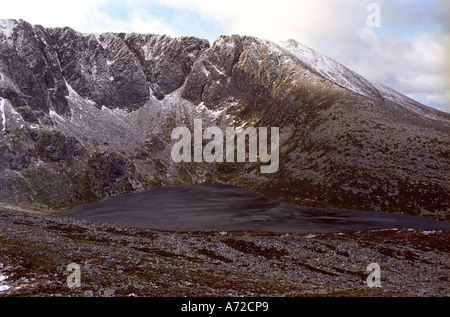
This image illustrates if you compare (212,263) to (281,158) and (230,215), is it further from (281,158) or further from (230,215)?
(281,158)

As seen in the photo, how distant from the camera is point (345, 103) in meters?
173

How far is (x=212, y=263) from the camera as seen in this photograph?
173ft

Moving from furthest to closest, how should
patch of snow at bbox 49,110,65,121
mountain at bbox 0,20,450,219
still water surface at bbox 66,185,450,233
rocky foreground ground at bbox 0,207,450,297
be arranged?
patch of snow at bbox 49,110,65,121 → mountain at bbox 0,20,450,219 → still water surface at bbox 66,185,450,233 → rocky foreground ground at bbox 0,207,450,297

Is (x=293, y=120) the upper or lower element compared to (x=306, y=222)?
upper

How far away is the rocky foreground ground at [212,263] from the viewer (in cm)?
3362

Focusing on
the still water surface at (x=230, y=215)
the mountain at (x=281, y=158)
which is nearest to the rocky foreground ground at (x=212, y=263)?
the still water surface at (x=230, y=215)

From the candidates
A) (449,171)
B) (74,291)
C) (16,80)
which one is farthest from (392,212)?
(16,80)

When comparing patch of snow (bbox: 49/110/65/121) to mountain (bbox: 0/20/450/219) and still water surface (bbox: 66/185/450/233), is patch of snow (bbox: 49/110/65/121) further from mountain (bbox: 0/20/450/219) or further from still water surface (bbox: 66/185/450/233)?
still water surface (bbox: 66/185/450/233)

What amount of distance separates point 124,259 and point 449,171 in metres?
116

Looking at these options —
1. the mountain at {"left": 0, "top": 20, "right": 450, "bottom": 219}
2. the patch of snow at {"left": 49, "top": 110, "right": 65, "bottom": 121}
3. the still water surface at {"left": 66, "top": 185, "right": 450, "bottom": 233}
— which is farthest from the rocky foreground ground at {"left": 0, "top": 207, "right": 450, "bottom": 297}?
the patch of snow at {"left": 49, "top": 110, "right": 65, "bottom": 121}

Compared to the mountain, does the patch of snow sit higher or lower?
higher

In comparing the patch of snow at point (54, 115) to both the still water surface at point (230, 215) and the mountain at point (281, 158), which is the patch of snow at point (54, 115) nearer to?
the mountain at point (281, 158)

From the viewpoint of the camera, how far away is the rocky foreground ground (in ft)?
110
